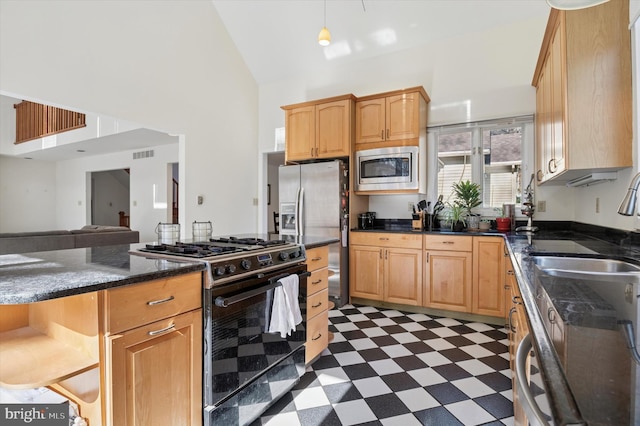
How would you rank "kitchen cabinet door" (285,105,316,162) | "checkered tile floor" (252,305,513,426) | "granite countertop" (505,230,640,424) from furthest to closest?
1. "kitchen cabinet door" (285,105,316,162)
2. "checkered tile floor" (252,305,513,426)
3. "granite countertop" (505,230,640,424)

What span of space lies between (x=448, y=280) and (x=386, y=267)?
2.09 ft

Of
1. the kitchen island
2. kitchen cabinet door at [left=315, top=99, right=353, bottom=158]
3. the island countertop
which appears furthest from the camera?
kitchen cabinet door at [left=315, top=99, right=353, bottom=158]

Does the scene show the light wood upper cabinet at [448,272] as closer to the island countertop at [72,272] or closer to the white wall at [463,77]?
the white wall at [463,77]

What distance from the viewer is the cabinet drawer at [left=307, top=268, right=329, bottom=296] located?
7.32 ft

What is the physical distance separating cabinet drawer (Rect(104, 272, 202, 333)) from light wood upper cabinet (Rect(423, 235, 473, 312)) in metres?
2.54

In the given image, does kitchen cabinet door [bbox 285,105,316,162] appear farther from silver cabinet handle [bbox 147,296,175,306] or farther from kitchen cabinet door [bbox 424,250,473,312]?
silver cabinet handle [bbox 147,296,175,306]

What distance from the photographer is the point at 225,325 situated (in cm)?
152

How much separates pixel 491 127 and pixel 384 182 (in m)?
1.33

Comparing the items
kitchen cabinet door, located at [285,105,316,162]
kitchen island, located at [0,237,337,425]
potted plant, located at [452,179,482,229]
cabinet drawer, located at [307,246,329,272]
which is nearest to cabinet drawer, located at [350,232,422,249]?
potted plant, located at [452,179,482,229]

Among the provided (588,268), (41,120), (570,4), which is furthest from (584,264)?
(41,120)

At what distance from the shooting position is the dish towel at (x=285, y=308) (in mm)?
1792

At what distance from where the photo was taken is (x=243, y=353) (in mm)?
1618

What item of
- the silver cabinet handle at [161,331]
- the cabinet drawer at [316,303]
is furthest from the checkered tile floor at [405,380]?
the silver cabinet handle at [161,331]

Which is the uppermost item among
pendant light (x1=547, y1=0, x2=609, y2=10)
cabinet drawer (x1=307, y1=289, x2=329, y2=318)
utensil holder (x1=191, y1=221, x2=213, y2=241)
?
pendant light (x1=547, y1=0, x2=609, y2=10)
